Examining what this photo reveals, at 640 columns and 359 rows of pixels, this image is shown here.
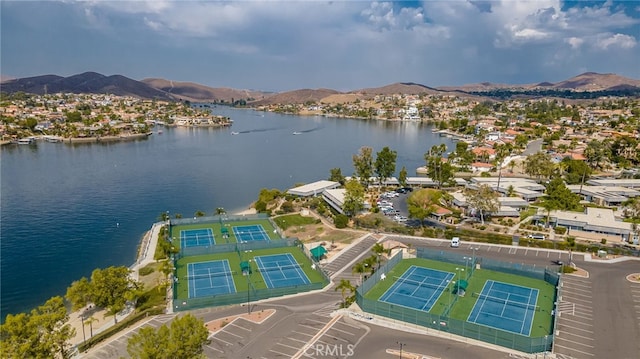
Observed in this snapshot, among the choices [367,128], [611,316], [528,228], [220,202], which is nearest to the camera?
[611,316]

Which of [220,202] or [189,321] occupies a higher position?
[189,321]

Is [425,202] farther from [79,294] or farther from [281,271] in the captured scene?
[79,294]

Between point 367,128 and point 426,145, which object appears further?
point 367,128

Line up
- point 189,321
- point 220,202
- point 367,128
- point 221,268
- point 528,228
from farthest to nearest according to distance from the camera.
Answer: point 367,128 → point 220,202 → point 528,228 → point 221,268 → point 189,321

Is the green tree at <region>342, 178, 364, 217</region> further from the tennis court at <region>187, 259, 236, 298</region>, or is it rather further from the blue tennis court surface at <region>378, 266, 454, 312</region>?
the tennis court at <region>187, 259, 236, 298</region>

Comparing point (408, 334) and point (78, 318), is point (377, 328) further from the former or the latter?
point (78, 318)

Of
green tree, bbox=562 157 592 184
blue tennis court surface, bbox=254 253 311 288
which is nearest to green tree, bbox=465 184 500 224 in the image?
blue tennis court surface, bbox=254 253 311 288

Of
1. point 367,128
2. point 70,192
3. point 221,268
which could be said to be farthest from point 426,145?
point 221,268

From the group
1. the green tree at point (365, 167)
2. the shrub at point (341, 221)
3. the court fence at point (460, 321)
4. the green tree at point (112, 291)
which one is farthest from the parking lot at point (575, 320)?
the green tree at point (365, 167)
